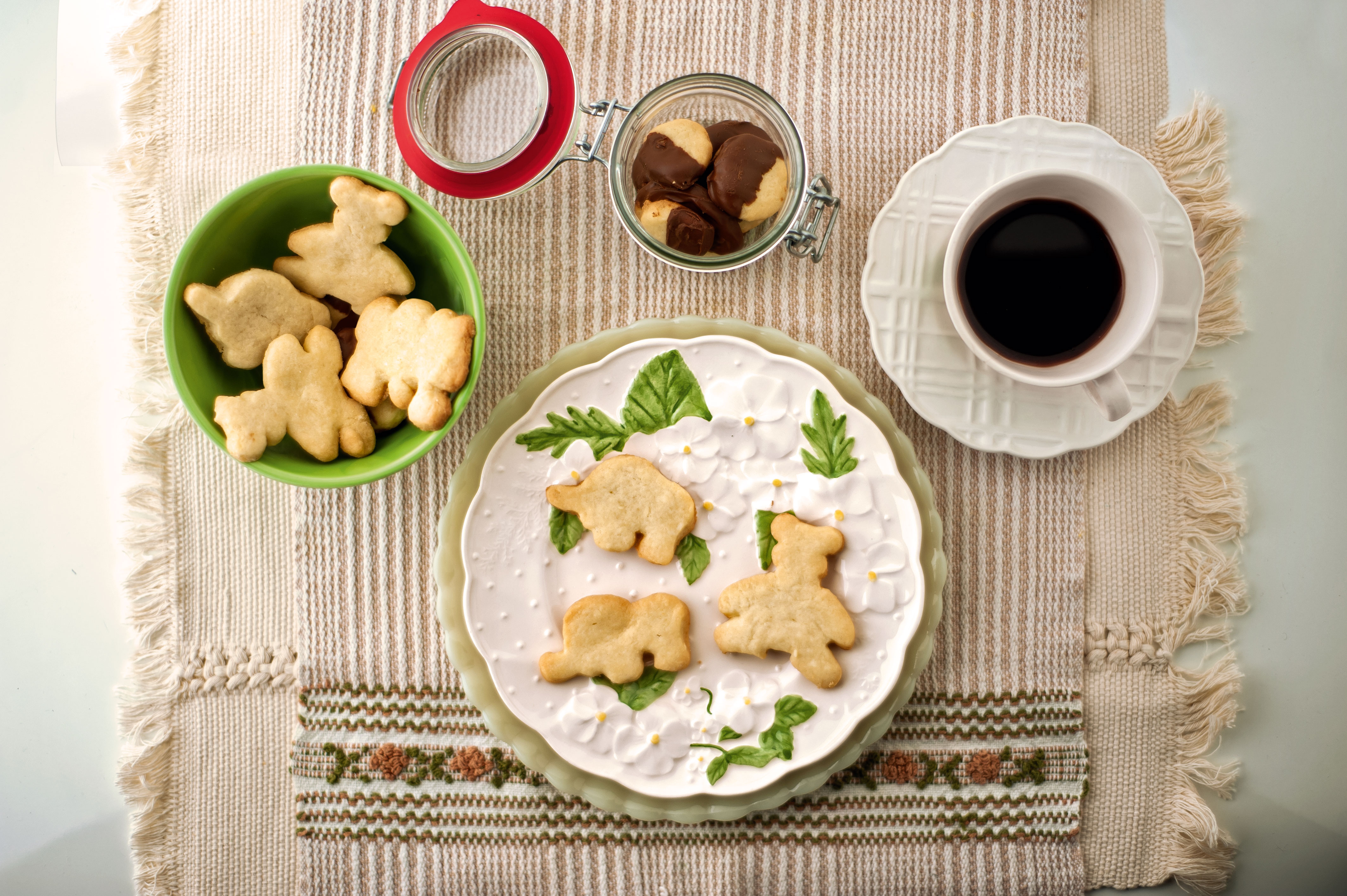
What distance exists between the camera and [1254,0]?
898mm

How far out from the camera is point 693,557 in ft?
2.53

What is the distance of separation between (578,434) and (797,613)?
28cm

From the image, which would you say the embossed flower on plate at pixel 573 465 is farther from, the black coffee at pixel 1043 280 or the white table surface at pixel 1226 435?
the white table surface at pixel 1226 435

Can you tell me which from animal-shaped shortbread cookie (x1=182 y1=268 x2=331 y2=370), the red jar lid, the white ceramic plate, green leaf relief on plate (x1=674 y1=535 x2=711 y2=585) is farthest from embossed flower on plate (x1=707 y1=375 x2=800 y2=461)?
animal-shaped shortbread cookie (x1=182 y1=268 x2=331 y2=370)

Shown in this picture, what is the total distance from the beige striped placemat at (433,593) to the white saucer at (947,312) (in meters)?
0.06

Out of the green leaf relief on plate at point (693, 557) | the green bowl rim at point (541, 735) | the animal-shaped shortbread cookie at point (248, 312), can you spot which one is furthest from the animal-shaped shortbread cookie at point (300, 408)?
the green leaf relief on plate at point (693, 557)

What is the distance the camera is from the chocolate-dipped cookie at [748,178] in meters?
0.71

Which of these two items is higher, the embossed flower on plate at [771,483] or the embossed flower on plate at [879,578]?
the embossed flower on plate at [771,483]

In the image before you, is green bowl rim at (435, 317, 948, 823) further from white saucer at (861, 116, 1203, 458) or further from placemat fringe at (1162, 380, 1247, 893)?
placemat fringe at (1162, 380, 1247, 893)

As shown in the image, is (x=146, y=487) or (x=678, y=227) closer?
(x=678, y=227)

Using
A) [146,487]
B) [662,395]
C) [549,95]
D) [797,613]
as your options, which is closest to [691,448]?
[662,395]

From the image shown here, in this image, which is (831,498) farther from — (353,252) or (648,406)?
(353,252)

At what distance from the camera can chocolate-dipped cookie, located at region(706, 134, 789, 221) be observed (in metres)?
0.71

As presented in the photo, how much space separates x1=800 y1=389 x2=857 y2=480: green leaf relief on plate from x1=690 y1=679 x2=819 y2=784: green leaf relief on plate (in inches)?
9.0
